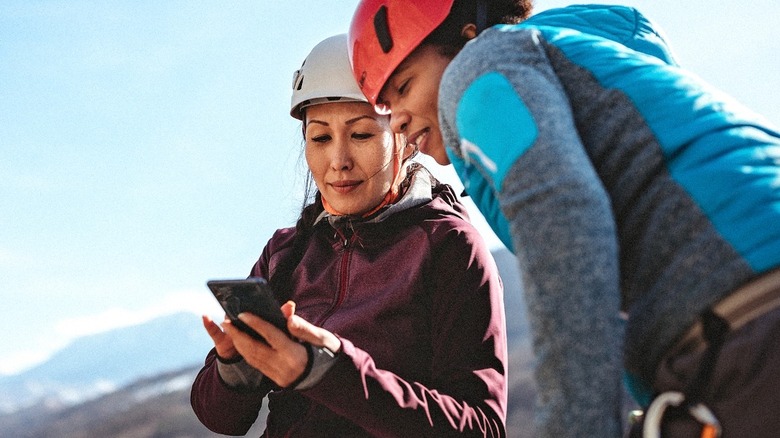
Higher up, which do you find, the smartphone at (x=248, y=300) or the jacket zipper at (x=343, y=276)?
the smartphone at (x=248, y=300)

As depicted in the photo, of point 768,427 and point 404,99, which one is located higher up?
point 404,99

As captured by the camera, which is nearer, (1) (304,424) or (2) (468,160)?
(2) (468,160)

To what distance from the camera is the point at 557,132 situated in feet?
6.40

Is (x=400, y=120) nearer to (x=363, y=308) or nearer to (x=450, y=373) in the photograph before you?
(x=363, y=308)

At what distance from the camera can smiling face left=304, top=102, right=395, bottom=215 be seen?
3.74 metres

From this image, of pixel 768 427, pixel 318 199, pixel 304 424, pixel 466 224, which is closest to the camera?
pixel 768 427

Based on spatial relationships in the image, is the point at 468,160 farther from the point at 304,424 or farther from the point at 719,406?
the point at 304,424

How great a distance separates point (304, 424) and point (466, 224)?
115 centimetres

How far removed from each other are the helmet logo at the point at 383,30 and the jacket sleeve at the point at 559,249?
107 cm

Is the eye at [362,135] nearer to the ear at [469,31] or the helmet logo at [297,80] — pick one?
the helmet logo at [297,80]

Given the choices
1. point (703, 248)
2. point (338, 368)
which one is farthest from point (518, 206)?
point (338, 368)

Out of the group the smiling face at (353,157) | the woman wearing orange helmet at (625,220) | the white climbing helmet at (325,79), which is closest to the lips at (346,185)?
the smiling face at (353,157)

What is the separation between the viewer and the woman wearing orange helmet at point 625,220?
1.76m

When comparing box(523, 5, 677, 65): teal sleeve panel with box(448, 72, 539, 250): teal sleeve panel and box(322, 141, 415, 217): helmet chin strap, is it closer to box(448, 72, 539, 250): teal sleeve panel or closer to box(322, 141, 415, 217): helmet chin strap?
box(448, 72, 539, 250): teal sleeve panel
